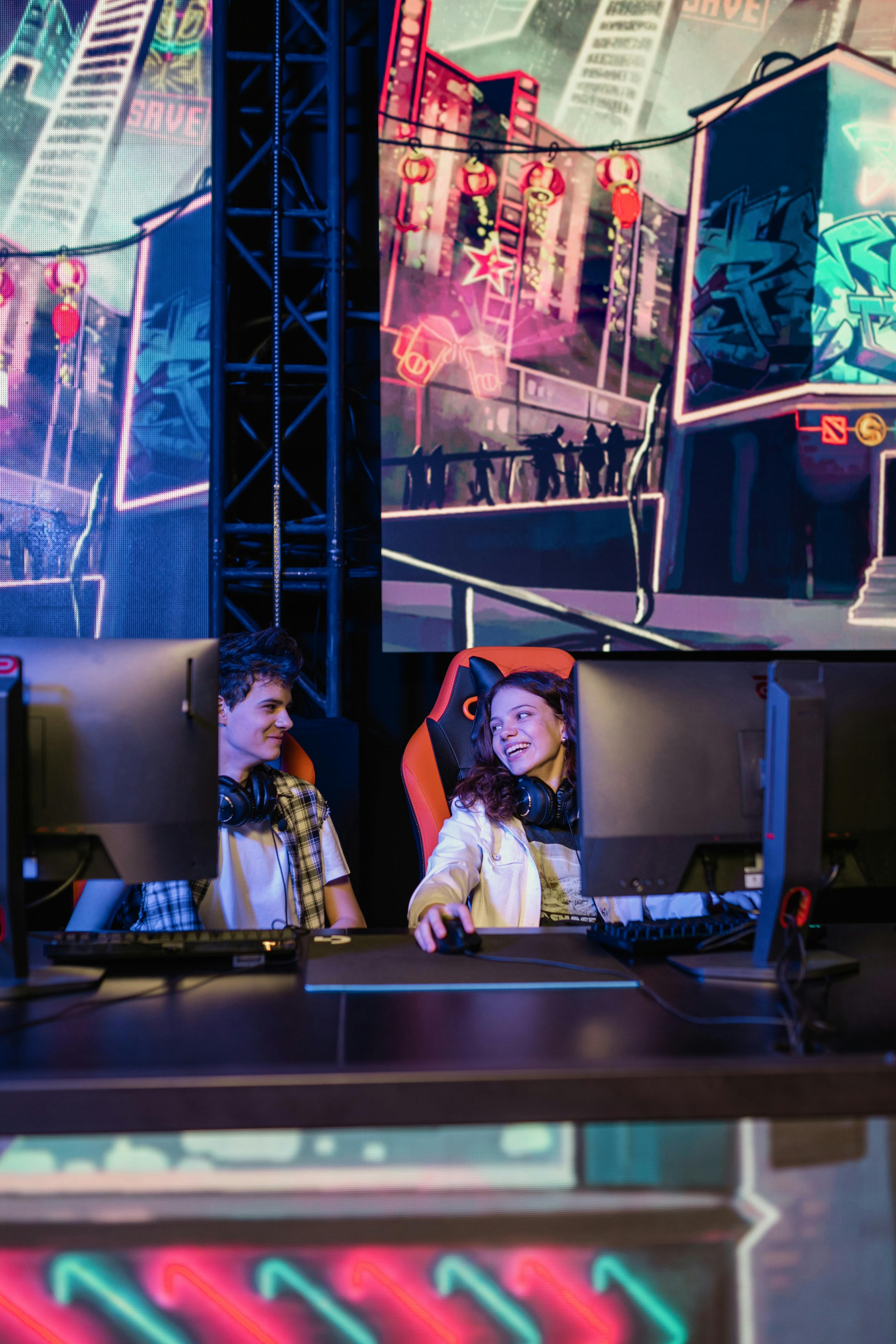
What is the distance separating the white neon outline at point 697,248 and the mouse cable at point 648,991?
232 centimetres

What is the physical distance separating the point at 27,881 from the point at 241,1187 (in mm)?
545

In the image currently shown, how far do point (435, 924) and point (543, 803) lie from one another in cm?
49

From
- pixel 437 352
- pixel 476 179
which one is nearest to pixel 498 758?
pixel 437 352

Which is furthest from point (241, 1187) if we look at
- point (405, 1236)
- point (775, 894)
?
point (775, 894)

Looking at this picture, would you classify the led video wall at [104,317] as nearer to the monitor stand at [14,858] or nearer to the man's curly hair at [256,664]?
the man's curly hair at [256,664]

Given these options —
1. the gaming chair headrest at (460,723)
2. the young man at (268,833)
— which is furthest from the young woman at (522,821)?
the young man at (268,833)

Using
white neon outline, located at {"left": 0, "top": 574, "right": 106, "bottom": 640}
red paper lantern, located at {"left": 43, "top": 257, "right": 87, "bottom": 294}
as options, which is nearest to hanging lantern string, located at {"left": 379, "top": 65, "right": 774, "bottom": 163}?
red paper lantern, located at {"left": 43, "top": 257, "right": 87, "bottom": 294}

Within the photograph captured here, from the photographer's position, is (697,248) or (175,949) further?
(697,248)

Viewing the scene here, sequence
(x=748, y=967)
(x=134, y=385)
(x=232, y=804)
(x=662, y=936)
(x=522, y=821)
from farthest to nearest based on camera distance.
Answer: (x=134, y=385)
(x=522, y=821)
(x=232, y=804)
(x=662, y=936)
(x=748, y=967)

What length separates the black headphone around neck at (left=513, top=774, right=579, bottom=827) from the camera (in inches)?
76.1

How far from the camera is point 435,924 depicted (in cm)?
151

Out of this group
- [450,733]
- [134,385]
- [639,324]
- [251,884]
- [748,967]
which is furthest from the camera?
[639,324]

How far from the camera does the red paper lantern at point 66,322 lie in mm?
3176

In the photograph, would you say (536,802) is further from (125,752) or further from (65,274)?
(65,274)
